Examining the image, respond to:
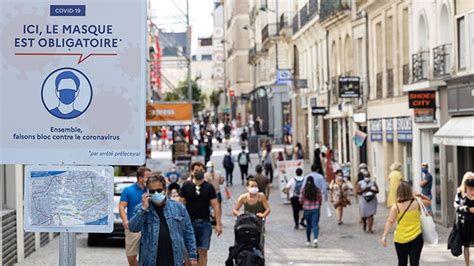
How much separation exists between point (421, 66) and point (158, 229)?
58.0ft

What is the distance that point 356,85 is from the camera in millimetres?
34688

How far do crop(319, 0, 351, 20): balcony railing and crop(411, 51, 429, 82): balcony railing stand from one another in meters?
12.1

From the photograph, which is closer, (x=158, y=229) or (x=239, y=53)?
(x=158, y=229)

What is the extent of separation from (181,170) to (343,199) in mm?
9418

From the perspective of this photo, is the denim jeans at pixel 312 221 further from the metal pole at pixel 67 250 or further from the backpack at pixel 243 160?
the backpack at pixel 243 160

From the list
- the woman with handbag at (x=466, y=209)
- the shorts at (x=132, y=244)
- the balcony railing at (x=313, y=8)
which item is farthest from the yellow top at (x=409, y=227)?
the balcony railing at (x=313, y=8)

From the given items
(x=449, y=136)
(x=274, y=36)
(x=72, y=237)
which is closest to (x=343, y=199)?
(x=449, y=136)

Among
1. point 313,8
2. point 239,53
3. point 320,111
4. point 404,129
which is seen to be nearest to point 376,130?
point 404,129

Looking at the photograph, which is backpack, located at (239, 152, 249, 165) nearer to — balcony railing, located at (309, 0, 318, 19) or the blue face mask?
balcony railing, located at (309, 0, 318, 19)

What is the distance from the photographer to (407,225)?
1309 centimetres

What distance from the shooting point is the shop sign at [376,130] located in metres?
32.4

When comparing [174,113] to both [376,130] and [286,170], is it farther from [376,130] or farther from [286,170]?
[376,130]

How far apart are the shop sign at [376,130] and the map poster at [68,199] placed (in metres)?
26.2

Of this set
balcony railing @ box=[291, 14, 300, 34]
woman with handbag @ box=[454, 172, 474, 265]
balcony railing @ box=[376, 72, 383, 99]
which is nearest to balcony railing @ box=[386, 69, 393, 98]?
balcony railing @ box=[376, 72, 383, 99]
